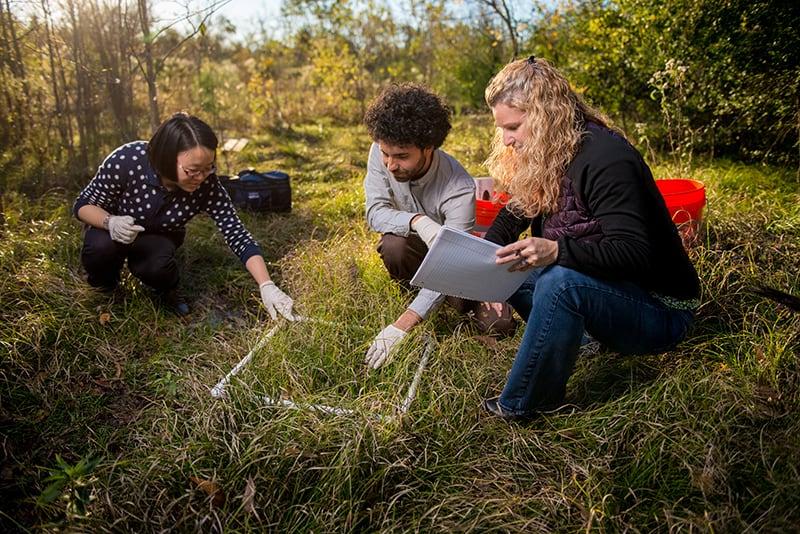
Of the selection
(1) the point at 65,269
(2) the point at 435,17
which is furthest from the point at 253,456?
(2) the point at 435,17

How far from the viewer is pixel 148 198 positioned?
2688mm

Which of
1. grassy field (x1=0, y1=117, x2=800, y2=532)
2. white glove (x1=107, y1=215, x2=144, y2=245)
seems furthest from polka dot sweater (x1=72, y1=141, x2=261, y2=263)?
grassy field (x1=0, y1=117, x2=800, y2=532)

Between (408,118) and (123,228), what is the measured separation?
1.36 meters

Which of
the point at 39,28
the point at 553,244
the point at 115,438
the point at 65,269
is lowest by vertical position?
the point at 115,438

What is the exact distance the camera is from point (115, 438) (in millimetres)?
2008

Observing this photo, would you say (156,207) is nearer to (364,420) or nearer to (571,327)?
(364,420)

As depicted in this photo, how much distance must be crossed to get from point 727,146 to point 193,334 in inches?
164

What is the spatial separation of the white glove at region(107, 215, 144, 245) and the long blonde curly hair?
1667 millimetres

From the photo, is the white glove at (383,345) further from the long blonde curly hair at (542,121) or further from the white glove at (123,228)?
the white glove at (123,228)

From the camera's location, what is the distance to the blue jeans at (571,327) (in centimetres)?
182

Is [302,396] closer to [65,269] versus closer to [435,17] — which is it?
[65,269]

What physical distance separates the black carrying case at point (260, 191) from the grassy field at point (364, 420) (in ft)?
4.49

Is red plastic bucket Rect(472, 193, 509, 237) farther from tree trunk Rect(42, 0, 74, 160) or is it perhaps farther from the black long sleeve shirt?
tree trunk Rect(42, 0, 74, 160)

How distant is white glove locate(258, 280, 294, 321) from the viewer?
8.61 feet
